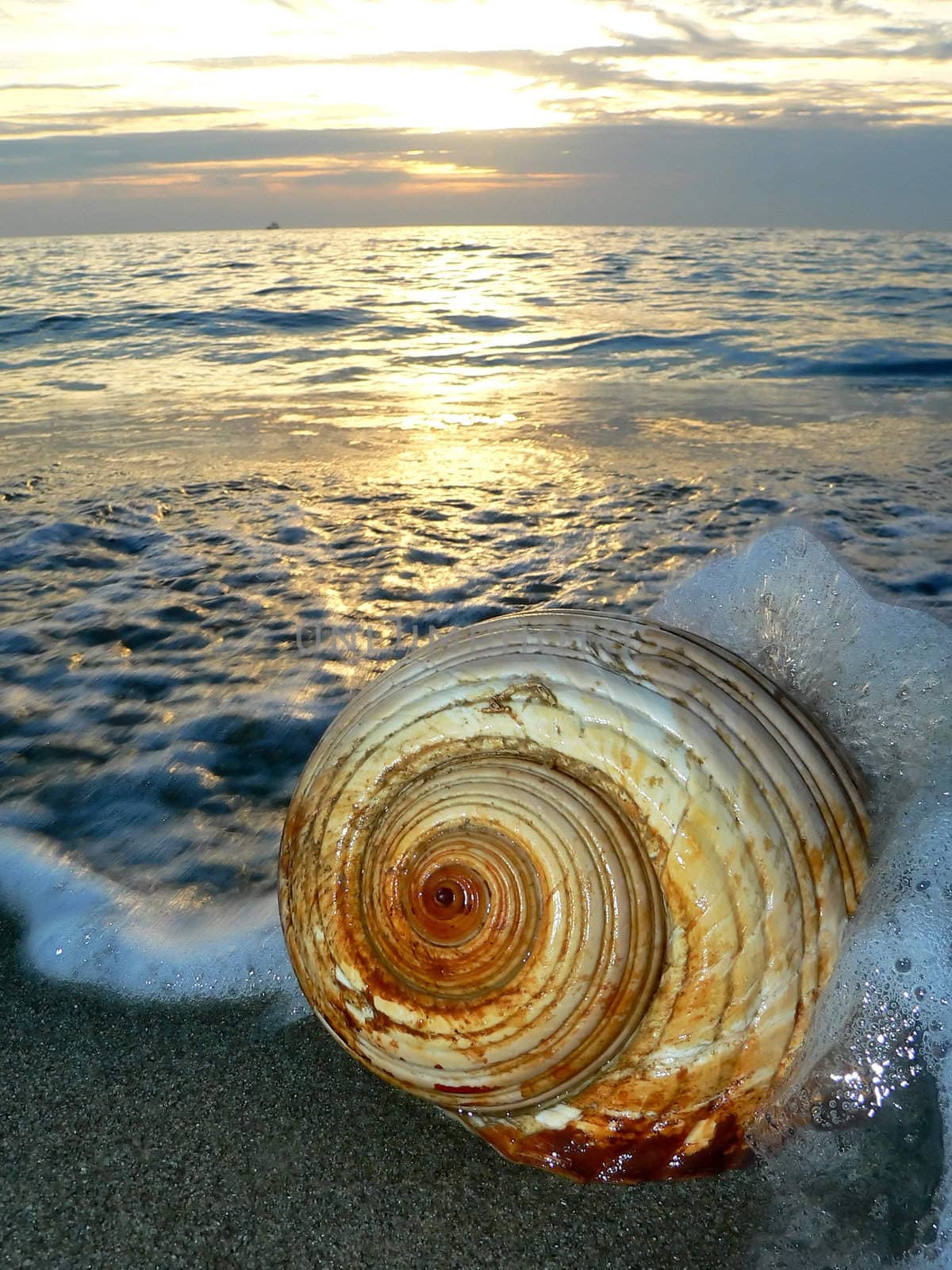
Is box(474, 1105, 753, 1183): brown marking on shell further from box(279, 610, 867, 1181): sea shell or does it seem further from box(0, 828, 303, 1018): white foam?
box(0, 828, 303, 1018): white foam

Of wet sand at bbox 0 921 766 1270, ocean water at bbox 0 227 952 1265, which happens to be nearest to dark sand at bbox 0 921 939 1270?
wet sand at bbox 0 921 766 1270

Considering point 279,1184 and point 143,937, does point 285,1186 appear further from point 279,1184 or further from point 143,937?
point 143,937

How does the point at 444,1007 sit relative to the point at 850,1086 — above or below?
above

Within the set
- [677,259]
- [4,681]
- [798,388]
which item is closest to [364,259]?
[677,259]

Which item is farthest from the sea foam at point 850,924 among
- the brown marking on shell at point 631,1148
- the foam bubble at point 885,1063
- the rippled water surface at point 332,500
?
the rippled water surface at point 332,500

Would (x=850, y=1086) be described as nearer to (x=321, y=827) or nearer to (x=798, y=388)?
(x=321, y=827)

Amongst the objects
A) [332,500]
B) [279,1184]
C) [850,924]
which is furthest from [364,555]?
[850,924]
